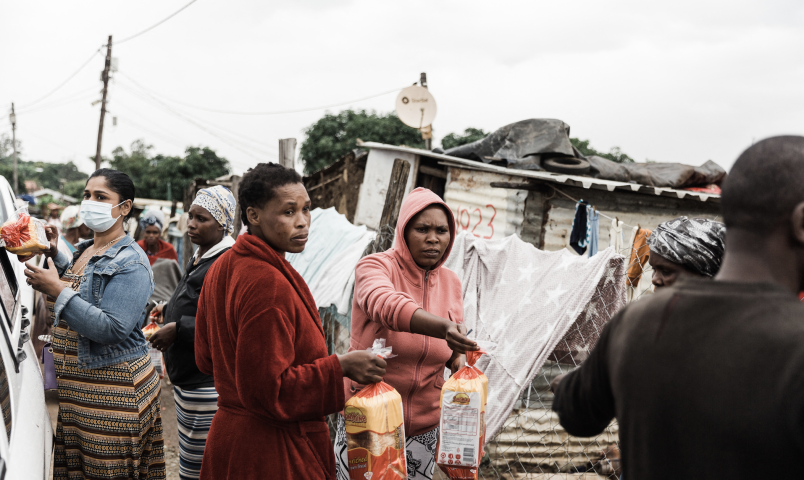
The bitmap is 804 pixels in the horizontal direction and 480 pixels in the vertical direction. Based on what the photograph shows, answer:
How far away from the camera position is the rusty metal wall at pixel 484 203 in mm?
9555

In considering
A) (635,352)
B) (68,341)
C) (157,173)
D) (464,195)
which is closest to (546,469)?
(68,341)

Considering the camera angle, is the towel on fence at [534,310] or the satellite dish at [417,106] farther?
the satellite dish at [417,106]

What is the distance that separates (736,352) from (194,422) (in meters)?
2.80

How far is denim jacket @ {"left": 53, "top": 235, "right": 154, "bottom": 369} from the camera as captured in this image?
269 cm

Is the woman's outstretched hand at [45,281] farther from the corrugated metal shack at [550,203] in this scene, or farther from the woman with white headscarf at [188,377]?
the corrugated metal shack at [550,203]

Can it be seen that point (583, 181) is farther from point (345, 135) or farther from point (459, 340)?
point (345, 135)

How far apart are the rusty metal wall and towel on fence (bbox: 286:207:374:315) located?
3945 mm

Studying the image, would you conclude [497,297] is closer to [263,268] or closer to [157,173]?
[263,268]

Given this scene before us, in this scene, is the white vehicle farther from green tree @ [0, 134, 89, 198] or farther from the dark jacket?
green tree @ [0, 134, 89, 198]

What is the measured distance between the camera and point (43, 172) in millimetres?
63938

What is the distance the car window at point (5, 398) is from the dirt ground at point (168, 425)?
2.76 meters

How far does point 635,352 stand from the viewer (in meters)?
1.17

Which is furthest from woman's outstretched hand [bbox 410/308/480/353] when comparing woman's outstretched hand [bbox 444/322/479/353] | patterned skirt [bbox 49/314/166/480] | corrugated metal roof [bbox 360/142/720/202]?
corrugated metal roof [bbox 360/142/720/202]

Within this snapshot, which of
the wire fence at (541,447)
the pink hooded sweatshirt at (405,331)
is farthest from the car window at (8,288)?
the wire fence at (541,447)
